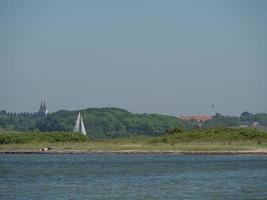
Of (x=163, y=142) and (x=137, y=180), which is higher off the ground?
(x=163, y=142)

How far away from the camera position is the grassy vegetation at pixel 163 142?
11656 centimetres

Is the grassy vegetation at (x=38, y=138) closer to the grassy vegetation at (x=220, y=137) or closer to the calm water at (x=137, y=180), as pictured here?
the grassy vegetation at (x=220, y=137)

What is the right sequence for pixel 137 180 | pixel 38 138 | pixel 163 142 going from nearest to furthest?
pixel 137 180
pixel 163 142
pixel 38 138

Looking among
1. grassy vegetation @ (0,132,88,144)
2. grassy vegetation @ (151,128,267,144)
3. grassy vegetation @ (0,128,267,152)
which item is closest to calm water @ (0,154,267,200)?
grassy vegetation @ (0,128,267,152)

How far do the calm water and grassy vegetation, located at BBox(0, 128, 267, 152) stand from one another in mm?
25444


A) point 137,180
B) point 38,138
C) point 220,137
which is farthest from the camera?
point 38,138

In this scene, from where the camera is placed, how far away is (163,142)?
12456 centimetres

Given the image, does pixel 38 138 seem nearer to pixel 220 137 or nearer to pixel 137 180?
pixel 220 137

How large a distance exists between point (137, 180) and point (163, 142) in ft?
199

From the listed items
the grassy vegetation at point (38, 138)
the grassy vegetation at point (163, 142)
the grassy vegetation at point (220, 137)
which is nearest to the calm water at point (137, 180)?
the grassy vegetation at point (163, 142)

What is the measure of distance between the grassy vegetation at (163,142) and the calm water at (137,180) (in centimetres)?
2544

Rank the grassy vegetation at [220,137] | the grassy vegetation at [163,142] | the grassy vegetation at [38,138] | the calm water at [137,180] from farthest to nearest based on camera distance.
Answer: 1. the grassy vegetation at [38,138]
2. the grassy vegetation at [220,137]
3. the grassy vegetation at [163,142]
4. the calm water at [137,180]

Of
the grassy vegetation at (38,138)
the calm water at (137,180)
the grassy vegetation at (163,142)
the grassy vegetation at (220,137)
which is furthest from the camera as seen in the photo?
the grassy vegetation at (38,138)

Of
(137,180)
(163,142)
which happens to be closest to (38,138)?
(163,142)
